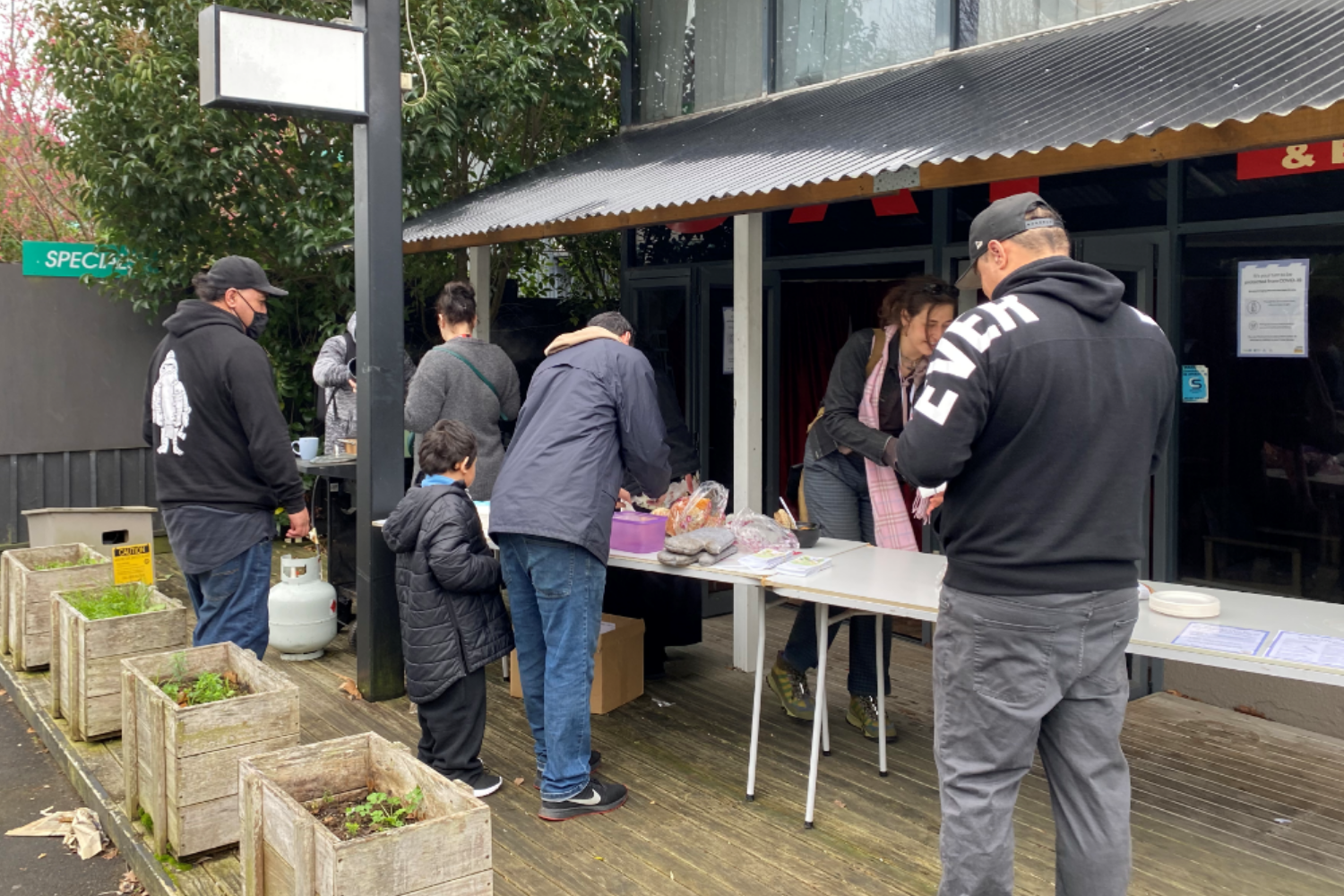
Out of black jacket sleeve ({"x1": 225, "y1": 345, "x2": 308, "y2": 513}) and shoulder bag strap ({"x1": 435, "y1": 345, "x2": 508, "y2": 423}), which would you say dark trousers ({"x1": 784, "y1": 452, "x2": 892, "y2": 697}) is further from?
black jacket sleeve ({"x1": 225, "y1": 345, "x2": 308, "y2": 513})

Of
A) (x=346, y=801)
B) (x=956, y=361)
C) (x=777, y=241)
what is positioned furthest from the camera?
(x=777, y=241)

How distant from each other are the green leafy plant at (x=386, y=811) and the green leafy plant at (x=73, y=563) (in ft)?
11.8

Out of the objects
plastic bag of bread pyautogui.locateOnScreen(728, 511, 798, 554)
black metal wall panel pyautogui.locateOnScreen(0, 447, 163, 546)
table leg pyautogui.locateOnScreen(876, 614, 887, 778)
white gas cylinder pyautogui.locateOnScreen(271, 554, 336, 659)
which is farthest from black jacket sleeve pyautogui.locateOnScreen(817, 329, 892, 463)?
black metal wall panel pyautogui.locateOnScreen(0, 447, 163, 546)

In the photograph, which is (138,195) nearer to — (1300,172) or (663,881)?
(663,881)

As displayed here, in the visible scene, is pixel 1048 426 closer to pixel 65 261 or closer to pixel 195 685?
pixel 195 685

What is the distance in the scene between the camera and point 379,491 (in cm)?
496

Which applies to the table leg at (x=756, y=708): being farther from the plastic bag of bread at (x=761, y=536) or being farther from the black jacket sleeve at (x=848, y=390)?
the black jacket sleeve at (x=848, y=390)

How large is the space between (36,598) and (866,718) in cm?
411

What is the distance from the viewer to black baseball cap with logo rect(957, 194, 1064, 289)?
2.56 meters

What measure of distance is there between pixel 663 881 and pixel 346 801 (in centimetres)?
100

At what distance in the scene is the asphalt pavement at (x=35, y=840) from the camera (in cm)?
364

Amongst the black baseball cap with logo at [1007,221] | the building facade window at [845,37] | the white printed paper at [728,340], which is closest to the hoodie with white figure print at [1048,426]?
the black baseball cap with logo at [1007,221]

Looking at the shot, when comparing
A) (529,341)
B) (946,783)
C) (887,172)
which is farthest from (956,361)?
(529,341)

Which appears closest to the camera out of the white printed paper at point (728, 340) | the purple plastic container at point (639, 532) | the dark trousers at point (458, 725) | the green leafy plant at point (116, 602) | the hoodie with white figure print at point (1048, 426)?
the hoodie with white figure print at point (1048, 426)
